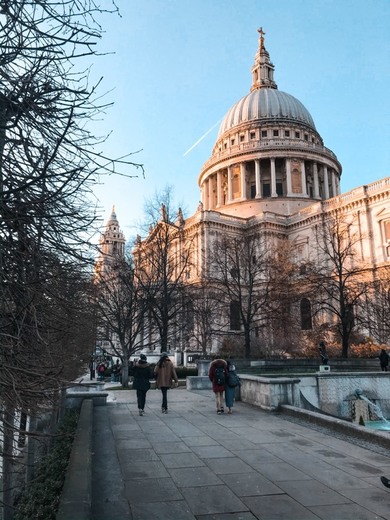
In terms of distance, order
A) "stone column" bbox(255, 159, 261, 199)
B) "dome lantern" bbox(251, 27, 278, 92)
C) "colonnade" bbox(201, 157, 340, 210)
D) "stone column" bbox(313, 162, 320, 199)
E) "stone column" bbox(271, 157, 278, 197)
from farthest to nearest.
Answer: "dome lantern" bbox(251, 27, 278, 92), "stone column" bbox(313, 162, 320, 199), "colonnade" bbox(201, 157, 340, 210), "stone column" bbox(255, 159, 261, 199), "stone column" bbox(271, 157, 278, 197)

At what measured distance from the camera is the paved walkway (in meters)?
5.46

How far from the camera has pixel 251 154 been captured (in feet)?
235

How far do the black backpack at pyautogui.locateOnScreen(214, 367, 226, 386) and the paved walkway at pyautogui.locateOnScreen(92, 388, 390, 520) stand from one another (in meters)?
1.50

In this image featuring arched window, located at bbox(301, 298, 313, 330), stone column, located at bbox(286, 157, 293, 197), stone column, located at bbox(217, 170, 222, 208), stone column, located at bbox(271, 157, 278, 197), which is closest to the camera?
arched window, located at bbox(301, 298, 313, 330)

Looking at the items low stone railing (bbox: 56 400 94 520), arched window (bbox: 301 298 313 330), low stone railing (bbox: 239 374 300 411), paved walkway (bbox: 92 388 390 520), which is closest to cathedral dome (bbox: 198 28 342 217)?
arched window (bbox: 301 298 313 330)

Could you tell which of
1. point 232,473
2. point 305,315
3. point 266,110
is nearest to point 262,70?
point 266,110

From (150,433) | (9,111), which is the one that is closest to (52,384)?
(9,111)

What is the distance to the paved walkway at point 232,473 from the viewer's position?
5.46 meters

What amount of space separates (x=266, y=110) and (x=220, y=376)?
237 ft

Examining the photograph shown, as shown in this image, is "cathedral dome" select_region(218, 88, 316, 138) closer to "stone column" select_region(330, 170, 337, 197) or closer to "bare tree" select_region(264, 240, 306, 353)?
"stone column" select_region(330, 170, 337, 197)

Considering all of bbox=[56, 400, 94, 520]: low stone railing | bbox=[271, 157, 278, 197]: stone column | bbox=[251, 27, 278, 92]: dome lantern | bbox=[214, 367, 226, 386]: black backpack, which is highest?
bbox=[251, 27, 278, 92]: dome lantern

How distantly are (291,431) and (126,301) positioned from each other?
15.8m

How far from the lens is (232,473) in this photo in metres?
6.98

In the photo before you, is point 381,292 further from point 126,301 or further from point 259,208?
point 259,208
